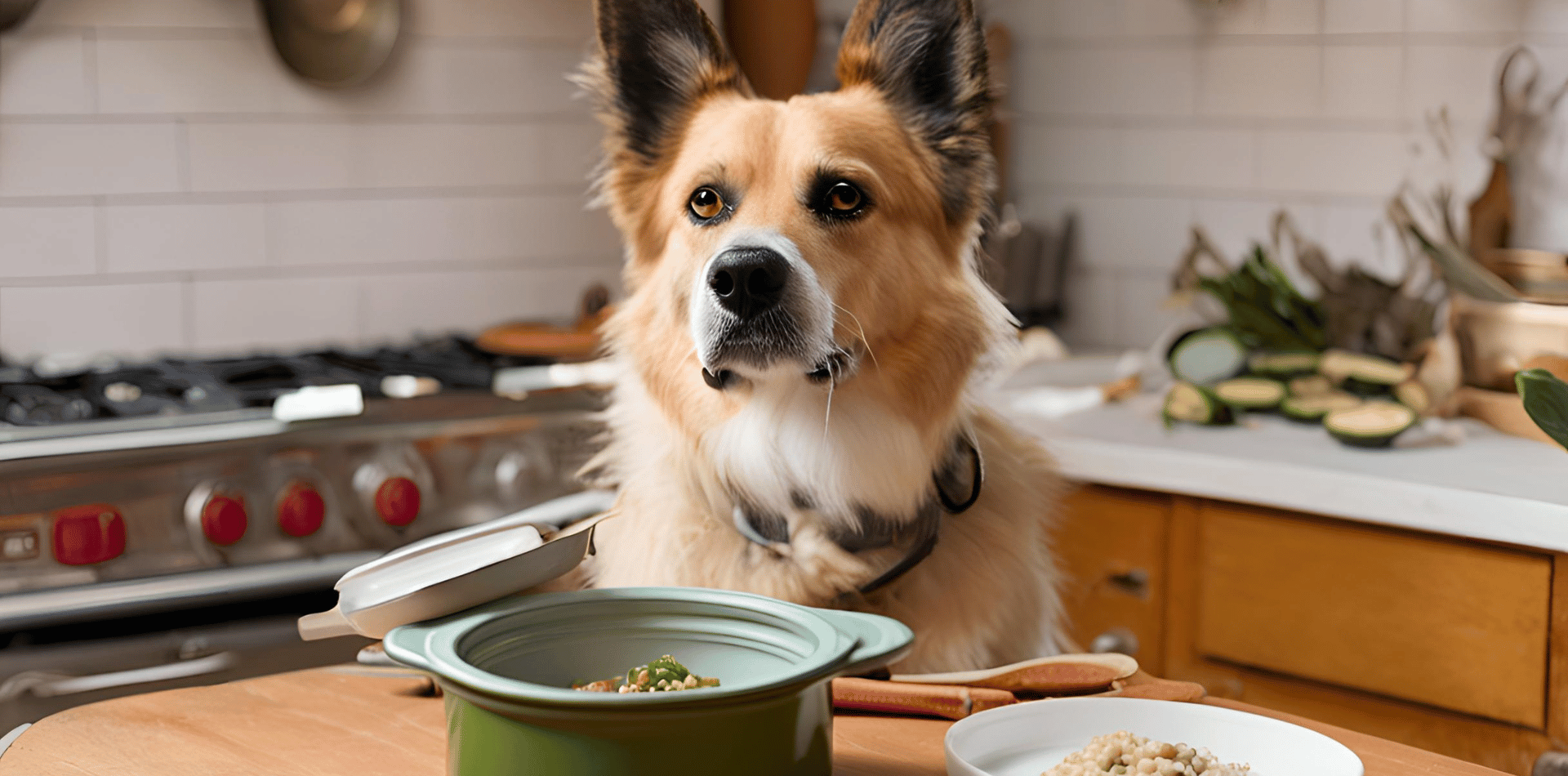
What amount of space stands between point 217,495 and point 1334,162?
5.92ft

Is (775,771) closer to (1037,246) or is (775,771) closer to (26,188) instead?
(26,188)

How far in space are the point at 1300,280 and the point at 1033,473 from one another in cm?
126

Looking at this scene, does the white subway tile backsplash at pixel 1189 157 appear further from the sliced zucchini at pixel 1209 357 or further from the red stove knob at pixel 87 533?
the red stove knob at pixel 87 533

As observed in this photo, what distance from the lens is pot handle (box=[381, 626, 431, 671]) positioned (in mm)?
711

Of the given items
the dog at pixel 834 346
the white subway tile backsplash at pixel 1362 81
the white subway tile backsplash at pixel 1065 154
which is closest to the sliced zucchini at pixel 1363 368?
the white subway tile backsplash at pixel 1362 81

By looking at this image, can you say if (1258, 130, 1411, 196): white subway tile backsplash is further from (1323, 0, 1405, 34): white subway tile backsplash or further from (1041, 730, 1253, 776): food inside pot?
(1041, 730, 1253, 776): food inside pot

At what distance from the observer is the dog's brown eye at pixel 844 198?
117 centimetres

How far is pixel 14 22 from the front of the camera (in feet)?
6.50

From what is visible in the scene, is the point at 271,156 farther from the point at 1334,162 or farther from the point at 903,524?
the point at 1334,162

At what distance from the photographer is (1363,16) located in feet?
7.23

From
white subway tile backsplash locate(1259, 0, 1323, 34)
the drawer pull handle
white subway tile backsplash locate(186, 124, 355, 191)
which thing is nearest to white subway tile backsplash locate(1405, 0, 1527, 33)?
white subway tile backsplash locate(1259, 0, 1323, 34)

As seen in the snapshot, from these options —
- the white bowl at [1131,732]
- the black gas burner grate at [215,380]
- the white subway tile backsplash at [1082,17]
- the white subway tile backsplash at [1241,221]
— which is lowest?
the white bowl at [1131,732]

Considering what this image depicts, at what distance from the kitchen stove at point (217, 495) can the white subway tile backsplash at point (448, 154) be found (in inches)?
19.4

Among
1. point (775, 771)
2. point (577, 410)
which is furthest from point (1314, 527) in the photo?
point (775, 771)
